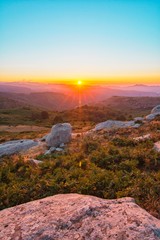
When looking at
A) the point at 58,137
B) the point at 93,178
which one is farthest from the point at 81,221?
the point at 58,137

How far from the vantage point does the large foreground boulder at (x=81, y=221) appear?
5.04 meters

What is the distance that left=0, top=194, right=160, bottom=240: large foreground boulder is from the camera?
16.5ft

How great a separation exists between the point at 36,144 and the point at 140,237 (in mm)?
19981

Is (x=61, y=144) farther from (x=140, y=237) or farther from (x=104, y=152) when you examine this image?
(x=140, y=237)

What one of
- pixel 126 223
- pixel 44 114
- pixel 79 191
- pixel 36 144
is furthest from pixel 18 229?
pixel 44 114

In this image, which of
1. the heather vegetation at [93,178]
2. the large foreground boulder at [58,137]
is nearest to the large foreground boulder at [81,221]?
the heather vegetation at [93,178]

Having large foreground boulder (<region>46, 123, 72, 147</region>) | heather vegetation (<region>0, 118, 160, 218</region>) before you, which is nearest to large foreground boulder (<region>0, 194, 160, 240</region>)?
heather vegetation (<region>0, 118, 160, 218</region>)

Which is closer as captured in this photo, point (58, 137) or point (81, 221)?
point (81, 221)

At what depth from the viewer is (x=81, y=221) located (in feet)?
18.1

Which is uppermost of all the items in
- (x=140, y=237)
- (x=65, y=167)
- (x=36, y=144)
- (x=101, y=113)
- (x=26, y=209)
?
(x=140, y=237)

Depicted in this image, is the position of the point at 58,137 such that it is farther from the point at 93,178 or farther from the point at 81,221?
the point at 81,221

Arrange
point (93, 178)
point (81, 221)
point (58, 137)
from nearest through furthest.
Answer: point (81, 221)
point (93, 178)
point (58, 137)

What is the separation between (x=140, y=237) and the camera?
478cm

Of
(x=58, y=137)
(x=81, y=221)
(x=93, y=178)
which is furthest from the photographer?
(x=58, y=137)
